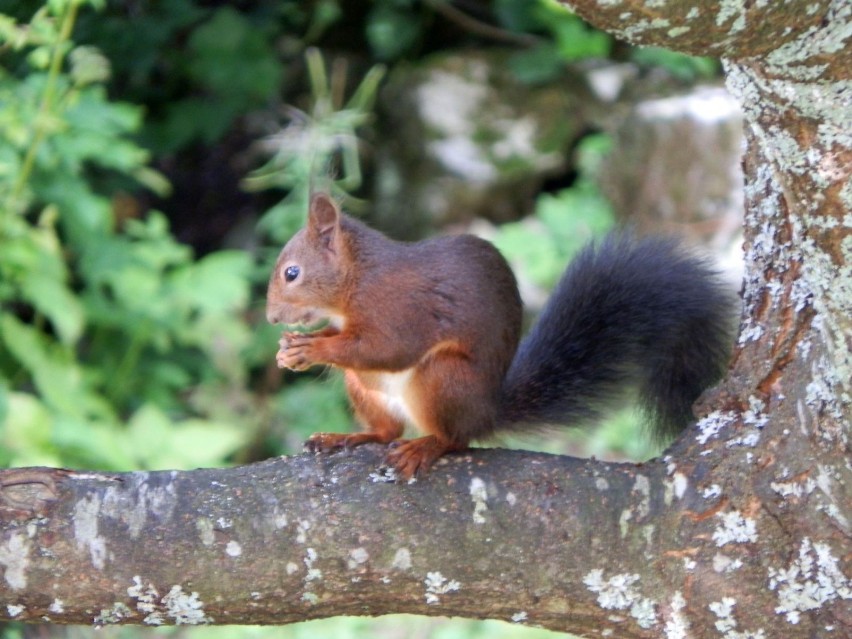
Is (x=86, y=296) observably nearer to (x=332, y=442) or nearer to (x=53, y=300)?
(x=53, y=300)

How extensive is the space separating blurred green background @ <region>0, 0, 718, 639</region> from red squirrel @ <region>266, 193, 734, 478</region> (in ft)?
2.37

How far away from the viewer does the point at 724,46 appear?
0.90 m

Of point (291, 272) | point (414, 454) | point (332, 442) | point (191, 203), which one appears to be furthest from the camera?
point (191, 203)

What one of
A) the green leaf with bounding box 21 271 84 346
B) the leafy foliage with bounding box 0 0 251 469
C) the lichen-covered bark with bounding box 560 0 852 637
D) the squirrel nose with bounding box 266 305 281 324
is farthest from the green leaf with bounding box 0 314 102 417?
the lichen-covered bark with bounding box 560 0 852 637

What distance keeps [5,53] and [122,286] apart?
1.06 m

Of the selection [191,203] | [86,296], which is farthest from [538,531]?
[191,203]

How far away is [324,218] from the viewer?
1730 mm

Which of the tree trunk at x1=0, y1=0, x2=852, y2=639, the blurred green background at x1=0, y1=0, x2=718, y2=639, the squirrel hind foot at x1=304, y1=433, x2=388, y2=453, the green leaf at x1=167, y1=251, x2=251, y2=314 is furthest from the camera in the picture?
the green leaf at x1=167, y1=251, x2=251, y2=314

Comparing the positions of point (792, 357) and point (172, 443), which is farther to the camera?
point (172, 443)

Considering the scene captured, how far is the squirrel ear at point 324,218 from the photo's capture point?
66.9 inches

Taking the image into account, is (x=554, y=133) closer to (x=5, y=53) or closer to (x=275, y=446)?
(x=275, y=446)

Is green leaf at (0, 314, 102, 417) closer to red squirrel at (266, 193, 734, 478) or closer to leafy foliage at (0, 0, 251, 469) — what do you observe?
leafy foliage at (0, 0, 251, 469)

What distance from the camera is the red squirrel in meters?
1.65

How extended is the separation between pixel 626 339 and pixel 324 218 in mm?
504
